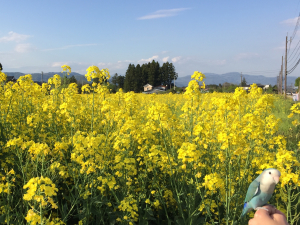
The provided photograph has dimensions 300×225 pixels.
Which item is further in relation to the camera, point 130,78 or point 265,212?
point 130,78

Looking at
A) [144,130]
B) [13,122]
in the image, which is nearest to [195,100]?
[144,130]

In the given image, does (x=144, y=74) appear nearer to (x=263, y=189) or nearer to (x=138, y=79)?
(x=138, y=79)

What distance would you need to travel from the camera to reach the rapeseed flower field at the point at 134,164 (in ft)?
6.93

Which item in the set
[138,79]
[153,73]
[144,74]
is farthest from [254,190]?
[144,74]

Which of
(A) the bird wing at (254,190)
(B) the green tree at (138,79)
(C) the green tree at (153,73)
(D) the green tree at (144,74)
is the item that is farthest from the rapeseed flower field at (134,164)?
(C) the green tree at (153,73)

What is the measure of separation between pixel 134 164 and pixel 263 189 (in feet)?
5.48

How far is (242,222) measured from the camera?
7.98ft

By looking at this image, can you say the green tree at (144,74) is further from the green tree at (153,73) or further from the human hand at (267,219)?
the human hand at (267,219)

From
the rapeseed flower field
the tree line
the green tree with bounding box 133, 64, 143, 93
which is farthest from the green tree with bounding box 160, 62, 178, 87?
the rapeseed flower field

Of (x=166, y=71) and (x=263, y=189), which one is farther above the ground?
(x=166, y=71)

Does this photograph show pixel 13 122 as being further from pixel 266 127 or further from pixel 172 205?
pixel 266 127

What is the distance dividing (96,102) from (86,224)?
2.61 metres

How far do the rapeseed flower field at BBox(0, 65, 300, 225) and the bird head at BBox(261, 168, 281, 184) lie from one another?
0.78 meters

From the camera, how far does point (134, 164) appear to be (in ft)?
8.87
